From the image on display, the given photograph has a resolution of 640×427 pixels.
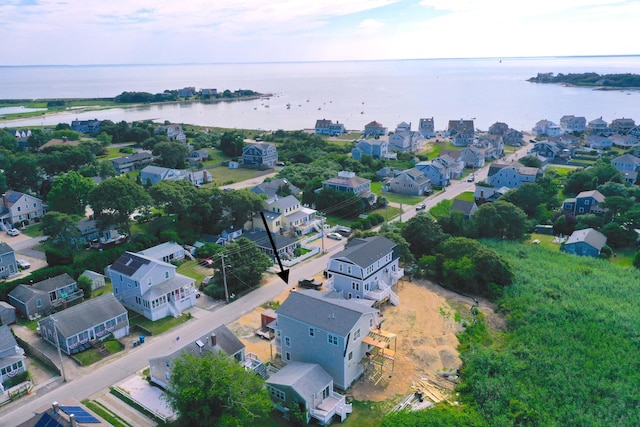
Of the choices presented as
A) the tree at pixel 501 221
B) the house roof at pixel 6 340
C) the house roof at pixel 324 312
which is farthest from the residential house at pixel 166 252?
the tree at pixel 501 221

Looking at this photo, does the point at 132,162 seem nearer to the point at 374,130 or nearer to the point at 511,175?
the point at 374,130

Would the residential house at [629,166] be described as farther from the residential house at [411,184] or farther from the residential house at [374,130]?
the residential house at [374,130]

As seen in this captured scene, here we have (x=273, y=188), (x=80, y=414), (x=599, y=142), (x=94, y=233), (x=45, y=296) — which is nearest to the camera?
(x=80, y=414)

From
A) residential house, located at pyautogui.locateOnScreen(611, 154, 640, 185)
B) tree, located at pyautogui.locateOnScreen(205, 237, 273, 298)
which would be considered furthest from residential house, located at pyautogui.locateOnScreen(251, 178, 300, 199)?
residential house, located at pyautogui.locateOnScreen(611, 154, 640, 185)

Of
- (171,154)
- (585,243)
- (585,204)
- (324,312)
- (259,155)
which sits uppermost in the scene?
(171,154)

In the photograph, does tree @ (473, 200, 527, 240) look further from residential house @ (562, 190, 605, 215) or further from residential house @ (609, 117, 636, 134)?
residential house @ (609, 117, 636, 134)

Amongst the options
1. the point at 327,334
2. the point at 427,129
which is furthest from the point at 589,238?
the point at 427,129

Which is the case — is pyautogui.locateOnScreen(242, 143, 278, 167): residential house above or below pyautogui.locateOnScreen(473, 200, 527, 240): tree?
above

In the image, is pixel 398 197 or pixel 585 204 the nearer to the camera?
pixel 585 204
